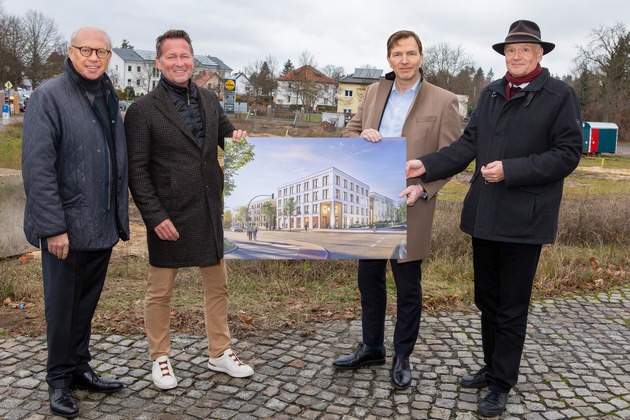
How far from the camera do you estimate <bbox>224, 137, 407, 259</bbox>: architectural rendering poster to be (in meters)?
4.60

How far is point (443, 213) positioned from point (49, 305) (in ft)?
24.4

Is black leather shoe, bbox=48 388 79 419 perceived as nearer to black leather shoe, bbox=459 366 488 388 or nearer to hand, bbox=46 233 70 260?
hand, bbox=46 233 70 260

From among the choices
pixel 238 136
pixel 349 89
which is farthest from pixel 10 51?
pixel 238 136

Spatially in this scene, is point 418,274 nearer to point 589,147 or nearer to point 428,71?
point 589,147

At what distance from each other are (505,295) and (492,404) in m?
0.73

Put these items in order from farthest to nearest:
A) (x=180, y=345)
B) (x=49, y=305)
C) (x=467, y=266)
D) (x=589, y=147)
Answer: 1. (x=589, y=147)
2. (x=467, y=266)
3. (x=180, y=345)
4. (x=49, y=305)

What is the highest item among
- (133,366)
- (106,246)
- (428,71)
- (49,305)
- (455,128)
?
(428,71)

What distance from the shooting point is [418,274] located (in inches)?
180

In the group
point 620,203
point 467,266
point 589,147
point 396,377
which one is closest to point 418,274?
point 396,377

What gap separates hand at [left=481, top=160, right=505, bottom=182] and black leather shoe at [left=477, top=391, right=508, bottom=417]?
58.0 inches

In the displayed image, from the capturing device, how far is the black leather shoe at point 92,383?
14.3ft

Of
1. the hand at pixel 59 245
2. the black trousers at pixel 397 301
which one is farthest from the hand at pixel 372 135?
the hand at pixel 59 245

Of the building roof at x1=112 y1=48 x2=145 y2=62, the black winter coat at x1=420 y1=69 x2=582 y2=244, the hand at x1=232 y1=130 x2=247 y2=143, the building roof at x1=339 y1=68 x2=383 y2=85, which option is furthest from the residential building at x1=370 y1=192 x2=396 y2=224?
the building roof at x1=112 y1=48 x2=145 y2=62

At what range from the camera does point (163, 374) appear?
4.51 m
